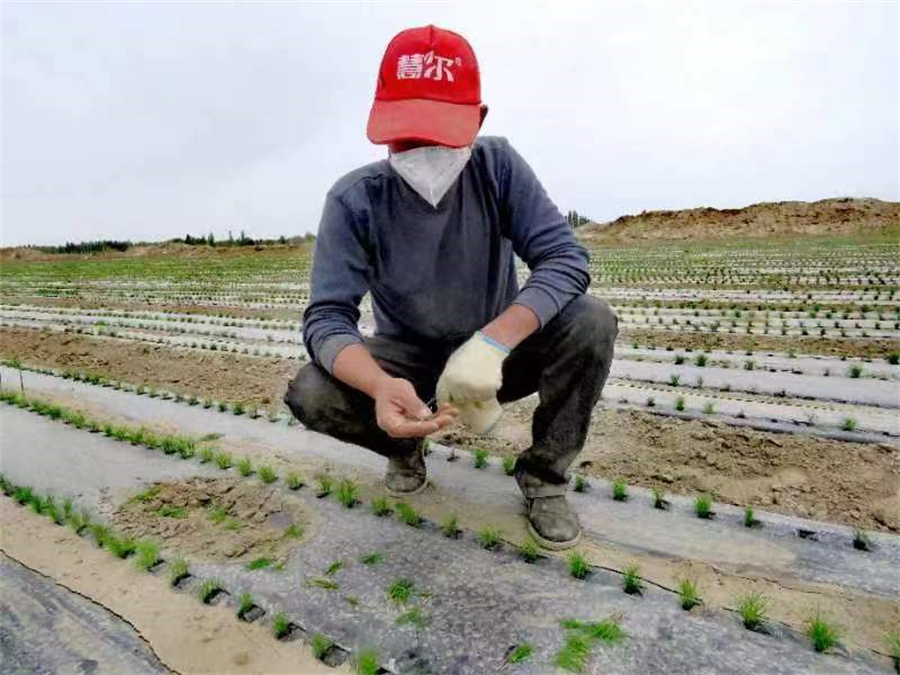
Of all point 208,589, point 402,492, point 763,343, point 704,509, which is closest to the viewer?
point 208,589

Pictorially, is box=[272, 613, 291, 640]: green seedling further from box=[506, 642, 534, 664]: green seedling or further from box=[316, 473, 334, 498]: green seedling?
box=[316, 473, 334, 498]: green seedling

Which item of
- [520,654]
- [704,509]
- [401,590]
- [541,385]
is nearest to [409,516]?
[401,590]

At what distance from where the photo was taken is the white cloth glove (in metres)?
1.96

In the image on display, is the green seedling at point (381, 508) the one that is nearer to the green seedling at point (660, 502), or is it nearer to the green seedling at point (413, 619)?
the green seedling at point (413, 619)

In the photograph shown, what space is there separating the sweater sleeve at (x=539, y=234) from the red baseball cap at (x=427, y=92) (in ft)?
0.93

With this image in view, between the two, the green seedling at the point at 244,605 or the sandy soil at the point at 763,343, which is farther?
the sandy soil at the point at 763,343

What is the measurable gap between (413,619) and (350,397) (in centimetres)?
74

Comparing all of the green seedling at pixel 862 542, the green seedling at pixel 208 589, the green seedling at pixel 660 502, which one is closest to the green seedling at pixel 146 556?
the green seedling at pixel 208 589

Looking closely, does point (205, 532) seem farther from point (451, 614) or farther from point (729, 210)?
point (729, 210)

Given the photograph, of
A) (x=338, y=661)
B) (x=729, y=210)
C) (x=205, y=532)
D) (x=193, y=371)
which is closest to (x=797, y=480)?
(x=338, y=661)

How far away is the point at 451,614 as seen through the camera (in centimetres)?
192

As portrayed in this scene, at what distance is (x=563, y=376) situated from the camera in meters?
2.24

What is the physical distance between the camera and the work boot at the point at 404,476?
271cm

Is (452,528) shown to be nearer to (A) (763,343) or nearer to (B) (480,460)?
(B) (480,460)
